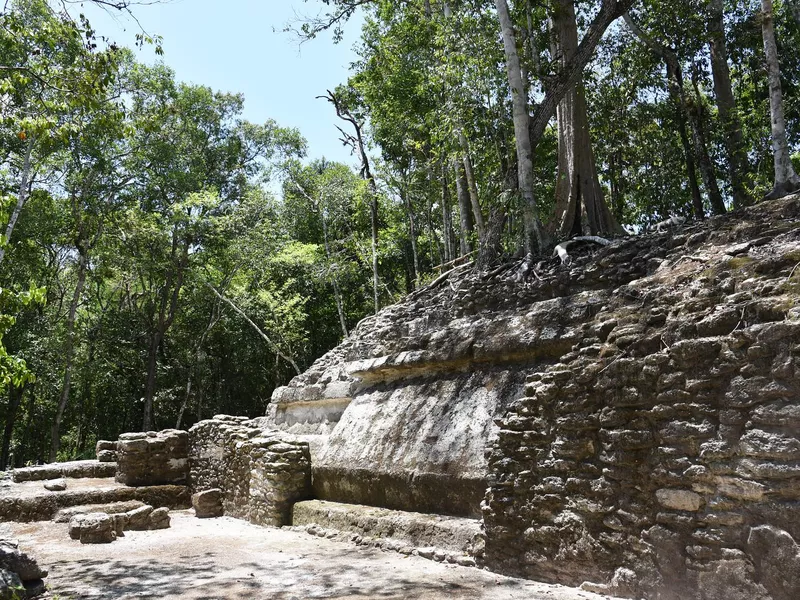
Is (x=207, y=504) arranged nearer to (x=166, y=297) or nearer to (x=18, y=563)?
(x=18, y=563)

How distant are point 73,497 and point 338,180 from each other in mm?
14074

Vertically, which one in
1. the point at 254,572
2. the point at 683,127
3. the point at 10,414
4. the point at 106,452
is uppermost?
the point at 683,127

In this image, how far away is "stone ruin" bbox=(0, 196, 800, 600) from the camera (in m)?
3.29

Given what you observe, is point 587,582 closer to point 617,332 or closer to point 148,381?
point 617,332

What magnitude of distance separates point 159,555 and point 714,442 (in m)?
5.86

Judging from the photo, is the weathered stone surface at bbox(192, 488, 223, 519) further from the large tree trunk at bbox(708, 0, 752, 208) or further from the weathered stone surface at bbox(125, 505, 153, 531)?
the large tree trunk at bbox(708, 0, 752, 208)

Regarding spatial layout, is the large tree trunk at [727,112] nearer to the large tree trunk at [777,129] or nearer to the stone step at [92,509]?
the large tree trunk at [777,129]

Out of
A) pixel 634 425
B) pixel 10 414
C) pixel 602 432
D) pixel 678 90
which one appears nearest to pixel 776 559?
pixel 634 425

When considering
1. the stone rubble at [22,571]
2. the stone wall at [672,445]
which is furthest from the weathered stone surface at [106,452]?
the stone wall at [672,445]

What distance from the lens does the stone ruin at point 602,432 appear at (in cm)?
329

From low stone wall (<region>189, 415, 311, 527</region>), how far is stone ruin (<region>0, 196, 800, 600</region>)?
4cm

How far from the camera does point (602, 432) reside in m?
4.13

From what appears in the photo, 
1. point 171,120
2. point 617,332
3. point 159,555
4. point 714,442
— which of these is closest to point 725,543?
point 714,442

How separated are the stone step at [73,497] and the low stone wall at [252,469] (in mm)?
477
